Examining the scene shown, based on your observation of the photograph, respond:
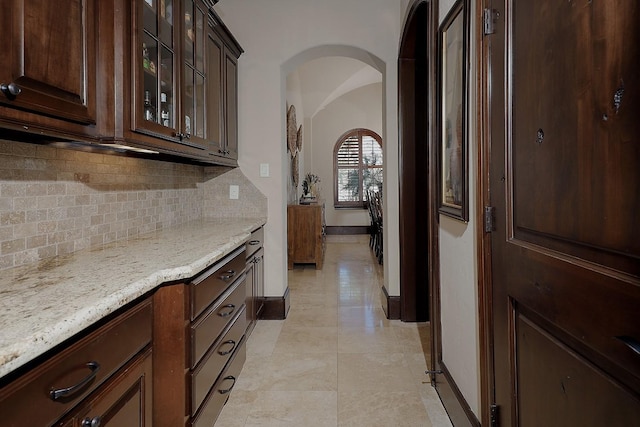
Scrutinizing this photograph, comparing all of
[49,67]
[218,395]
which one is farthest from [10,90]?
[218,395]

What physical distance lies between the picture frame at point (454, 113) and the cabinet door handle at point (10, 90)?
→ 1.52 metres

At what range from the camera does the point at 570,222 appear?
2.93 feet

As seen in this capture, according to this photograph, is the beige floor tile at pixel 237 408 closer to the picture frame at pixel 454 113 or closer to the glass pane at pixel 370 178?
the picture frame at pixel 454 113

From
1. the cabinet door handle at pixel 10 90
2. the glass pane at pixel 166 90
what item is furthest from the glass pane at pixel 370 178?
the cabinet door handle at pixel 10 90

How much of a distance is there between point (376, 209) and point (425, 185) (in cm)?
338

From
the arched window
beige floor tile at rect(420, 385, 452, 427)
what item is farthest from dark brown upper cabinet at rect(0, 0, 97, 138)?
the arched window

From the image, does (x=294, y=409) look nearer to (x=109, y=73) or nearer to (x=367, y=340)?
(x=367, y=340)

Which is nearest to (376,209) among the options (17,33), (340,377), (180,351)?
(340,377)

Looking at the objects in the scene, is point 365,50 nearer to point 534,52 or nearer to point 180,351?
point 534,52

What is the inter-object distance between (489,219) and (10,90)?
1.47 m

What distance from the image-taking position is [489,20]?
4.40 ft

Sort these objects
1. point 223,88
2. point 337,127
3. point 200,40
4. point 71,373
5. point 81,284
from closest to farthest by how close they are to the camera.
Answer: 1. point 71,373
2. point 81,284
3. point 200,40
4. point 223,88
5. point 337,127

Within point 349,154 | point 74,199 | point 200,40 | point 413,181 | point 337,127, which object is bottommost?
point 74,199

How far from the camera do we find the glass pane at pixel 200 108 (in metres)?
2.24
